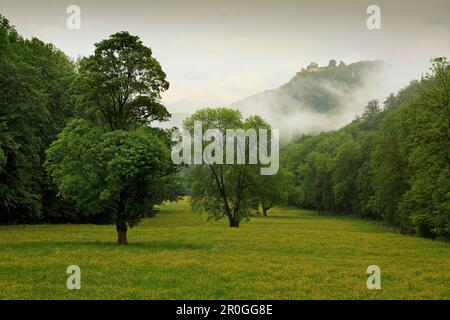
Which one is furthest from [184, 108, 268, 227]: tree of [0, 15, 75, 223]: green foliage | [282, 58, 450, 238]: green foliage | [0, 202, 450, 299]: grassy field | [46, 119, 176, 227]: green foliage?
[46, 119, 176, 227]: green foliage

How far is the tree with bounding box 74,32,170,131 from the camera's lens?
3680 cm

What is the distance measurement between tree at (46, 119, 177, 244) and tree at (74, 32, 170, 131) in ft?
14.1

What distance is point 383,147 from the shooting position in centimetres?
7150

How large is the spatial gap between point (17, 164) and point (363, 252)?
1509 inches

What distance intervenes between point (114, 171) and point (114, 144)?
2.11 metres

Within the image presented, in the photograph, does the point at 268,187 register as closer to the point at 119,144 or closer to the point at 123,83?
the point at 123,83

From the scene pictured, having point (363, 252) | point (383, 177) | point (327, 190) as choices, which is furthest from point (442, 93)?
point (327, 190)

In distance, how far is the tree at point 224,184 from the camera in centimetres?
6438

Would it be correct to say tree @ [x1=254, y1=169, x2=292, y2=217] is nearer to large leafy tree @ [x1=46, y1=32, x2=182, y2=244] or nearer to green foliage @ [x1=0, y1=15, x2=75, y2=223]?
green foliage @ [x1=0, y1=15, x2=75, y2=223]

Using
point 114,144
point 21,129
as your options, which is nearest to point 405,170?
point 114,144

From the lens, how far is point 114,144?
3253 cm

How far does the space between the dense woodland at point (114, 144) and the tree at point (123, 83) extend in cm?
9

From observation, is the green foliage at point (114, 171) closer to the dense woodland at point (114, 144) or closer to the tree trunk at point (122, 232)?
the dense woodland at point (114, 144)

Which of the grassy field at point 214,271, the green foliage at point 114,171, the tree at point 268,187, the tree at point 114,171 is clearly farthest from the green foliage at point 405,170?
the green foliage at point 114,171
